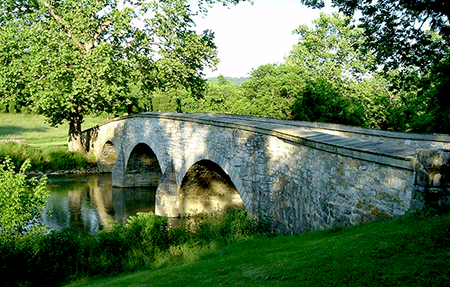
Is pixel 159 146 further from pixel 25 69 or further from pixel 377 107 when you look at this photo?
pixel 377 107

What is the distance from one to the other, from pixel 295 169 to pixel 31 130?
4874 cm

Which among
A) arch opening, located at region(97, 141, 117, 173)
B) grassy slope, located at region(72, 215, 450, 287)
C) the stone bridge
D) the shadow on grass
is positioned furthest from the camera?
the shadow on grass

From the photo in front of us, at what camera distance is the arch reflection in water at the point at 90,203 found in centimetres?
1847

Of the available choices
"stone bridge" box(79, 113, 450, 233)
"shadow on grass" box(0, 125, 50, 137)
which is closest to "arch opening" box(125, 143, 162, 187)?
"stone bridge" box(79, 113, 450, 233)

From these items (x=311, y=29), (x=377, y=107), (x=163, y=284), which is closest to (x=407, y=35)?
(x=163, y=284)

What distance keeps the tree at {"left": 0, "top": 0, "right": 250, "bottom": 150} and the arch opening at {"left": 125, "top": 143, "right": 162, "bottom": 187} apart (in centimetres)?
358

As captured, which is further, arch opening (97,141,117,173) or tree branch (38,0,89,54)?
arch opening (97,141,117,173)

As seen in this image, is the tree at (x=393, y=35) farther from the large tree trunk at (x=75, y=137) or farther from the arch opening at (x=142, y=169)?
the large tree trunk at (x=75, y=137)

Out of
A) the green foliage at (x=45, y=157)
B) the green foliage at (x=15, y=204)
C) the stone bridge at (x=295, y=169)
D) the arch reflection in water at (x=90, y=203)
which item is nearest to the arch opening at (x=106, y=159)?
the green foliage at (x=45, y=157)

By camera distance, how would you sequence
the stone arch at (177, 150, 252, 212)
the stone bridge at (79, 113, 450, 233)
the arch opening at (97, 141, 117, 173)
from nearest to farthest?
the stone bridge at (79, 113, 450, 233) < the stone arch at (177, 150, 252, 212) < the arch opening at (97, 141, 117, 173)

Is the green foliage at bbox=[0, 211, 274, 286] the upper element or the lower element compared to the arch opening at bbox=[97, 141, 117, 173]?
lower

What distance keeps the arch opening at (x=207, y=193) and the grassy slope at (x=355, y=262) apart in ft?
38.4

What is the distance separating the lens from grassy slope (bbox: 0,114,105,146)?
4572 centimetres

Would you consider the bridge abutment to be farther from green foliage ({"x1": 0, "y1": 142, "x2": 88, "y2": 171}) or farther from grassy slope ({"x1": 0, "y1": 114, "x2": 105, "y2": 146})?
grassy slope ({"x1": 0, "y1": 114, "x2": 105, "y2": 146})
